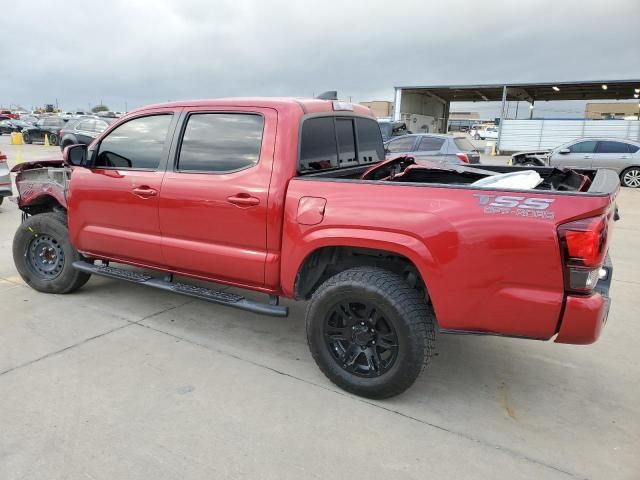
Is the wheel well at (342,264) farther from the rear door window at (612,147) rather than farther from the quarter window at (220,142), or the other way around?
the rear door window at (612,147)

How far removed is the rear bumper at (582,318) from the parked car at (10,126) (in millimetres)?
41510

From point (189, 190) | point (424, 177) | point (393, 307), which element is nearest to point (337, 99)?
point (424, 177)

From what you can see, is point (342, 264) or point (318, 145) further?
point (318, 145)

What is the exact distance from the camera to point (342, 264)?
344 centimetres

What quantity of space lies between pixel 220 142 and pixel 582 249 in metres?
2.49

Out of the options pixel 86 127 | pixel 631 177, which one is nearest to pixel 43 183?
pixel 631 177

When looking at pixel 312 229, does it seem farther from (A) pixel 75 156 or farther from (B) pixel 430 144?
(B) pixel 430 144

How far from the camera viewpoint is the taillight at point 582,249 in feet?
7.91

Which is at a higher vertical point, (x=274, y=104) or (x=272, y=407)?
(x=274, y=104)

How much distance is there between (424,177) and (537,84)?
27572 mm

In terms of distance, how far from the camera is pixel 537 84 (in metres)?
27.6

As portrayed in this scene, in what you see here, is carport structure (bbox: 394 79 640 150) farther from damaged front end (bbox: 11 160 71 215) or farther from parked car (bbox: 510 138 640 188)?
damaged front end (bbox: 11 160 71 215)

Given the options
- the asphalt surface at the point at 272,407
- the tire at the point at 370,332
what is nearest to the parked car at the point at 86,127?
the asphalt surface at the point at 272,407

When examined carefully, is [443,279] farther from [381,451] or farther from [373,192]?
[381,451]
